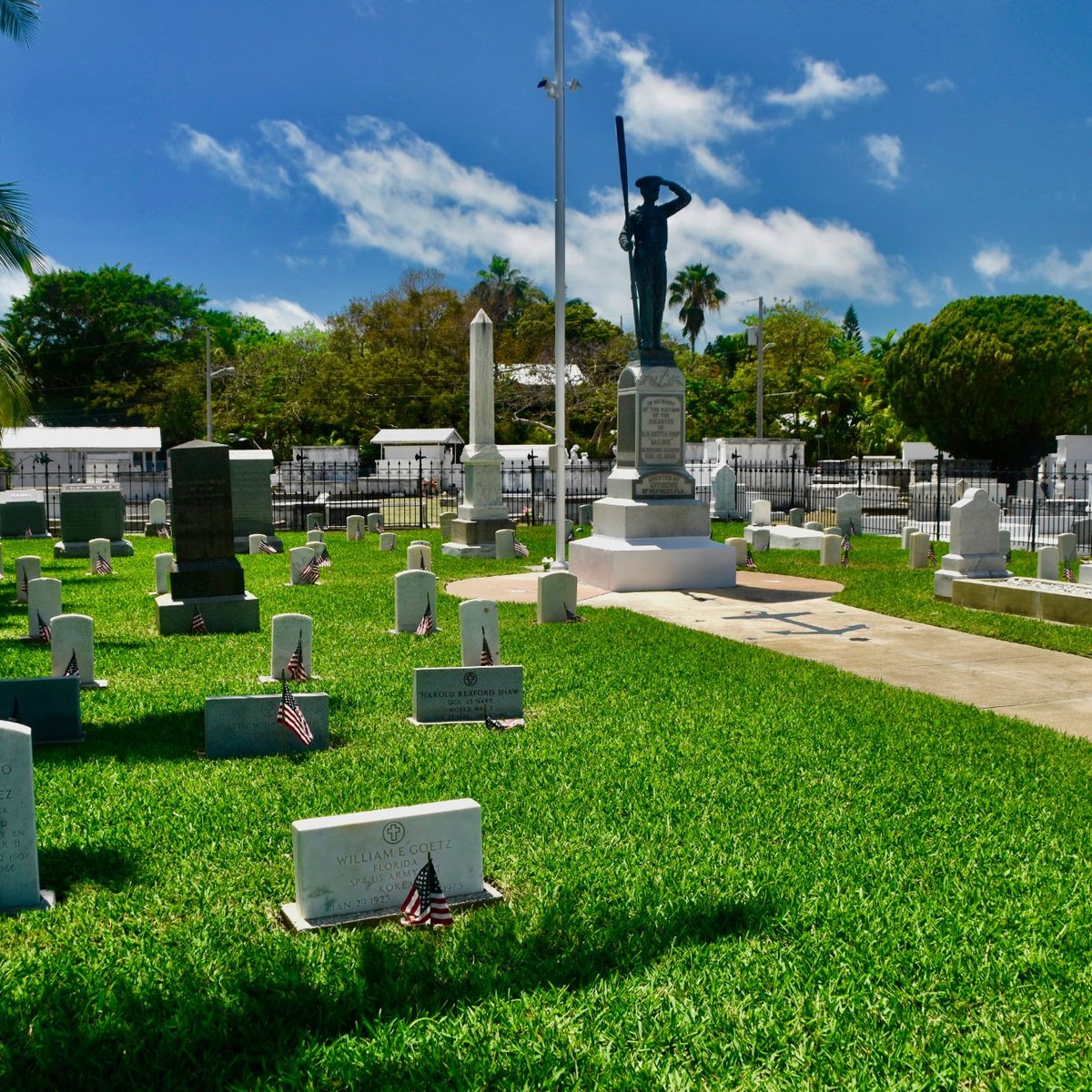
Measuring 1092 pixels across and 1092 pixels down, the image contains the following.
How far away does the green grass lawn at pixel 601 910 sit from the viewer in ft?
12.1

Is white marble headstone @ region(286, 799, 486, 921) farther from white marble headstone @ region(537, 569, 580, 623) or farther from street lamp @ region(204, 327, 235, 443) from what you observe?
street lamp @ region(204, 327, 235, 443)

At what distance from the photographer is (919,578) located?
1772 cm

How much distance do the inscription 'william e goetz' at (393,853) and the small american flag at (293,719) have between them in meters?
2.53

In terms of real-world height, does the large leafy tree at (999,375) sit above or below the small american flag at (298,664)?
above

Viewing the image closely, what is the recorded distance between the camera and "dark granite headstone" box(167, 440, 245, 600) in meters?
12.5

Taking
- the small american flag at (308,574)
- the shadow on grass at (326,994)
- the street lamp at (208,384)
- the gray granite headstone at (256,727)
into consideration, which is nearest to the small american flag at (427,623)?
the gray granite headstone at (256,727)

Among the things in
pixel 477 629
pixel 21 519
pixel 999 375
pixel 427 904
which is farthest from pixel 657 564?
pixel 999 375

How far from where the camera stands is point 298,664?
944cm

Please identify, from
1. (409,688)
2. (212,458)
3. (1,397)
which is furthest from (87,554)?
(409,688)

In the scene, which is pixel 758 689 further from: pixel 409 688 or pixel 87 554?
pixel 87 554

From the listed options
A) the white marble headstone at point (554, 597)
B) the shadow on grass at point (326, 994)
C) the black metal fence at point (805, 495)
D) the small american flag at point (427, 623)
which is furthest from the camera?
the black metal fence at point (805, 495)

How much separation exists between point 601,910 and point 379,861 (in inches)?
40.4

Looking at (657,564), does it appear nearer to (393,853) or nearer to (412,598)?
(412,598)

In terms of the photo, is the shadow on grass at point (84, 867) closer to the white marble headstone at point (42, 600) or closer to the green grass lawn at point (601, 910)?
the green grass lawn at point (601, 910)
